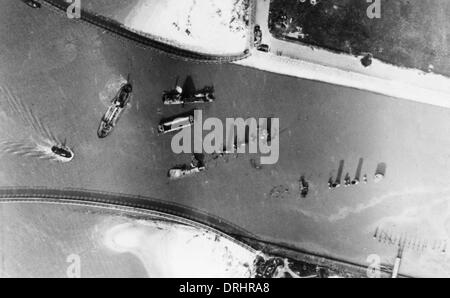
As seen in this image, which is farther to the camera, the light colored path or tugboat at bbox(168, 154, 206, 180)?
tugboat at bbox(168, 154, 206, 180)

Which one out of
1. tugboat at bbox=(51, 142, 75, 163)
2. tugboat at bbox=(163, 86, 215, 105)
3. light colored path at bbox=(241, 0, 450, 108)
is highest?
light colored path at bbox=(241, 0, 450, 108)

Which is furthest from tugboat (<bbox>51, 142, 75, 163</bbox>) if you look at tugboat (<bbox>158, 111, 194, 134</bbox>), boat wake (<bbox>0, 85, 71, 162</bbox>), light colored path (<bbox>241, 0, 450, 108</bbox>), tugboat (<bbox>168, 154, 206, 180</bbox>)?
light colored path (<bbox>241, 0, 450, 108</bbox>)

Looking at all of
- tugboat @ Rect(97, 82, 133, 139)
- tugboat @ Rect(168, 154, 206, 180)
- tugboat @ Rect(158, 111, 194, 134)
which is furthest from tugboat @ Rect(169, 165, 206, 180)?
tugboat @ Rect(97, 82, 133, 139)

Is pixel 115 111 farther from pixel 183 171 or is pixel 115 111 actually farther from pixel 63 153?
pixel 183 171

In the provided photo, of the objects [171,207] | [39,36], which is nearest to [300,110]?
[171,207]

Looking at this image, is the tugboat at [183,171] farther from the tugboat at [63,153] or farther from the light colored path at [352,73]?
the light colored path at [352,73]

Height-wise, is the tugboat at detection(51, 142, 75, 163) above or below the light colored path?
below

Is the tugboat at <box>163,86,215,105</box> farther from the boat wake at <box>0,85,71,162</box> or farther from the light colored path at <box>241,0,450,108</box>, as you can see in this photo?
the boat wake at <box>0,85,71,162</box>

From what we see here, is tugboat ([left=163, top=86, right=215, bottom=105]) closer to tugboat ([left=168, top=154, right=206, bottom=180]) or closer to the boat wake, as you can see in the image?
tugboat ([left=168, top=154, right=206, bottom=180])

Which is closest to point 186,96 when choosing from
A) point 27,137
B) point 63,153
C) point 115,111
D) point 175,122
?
point 175,122
